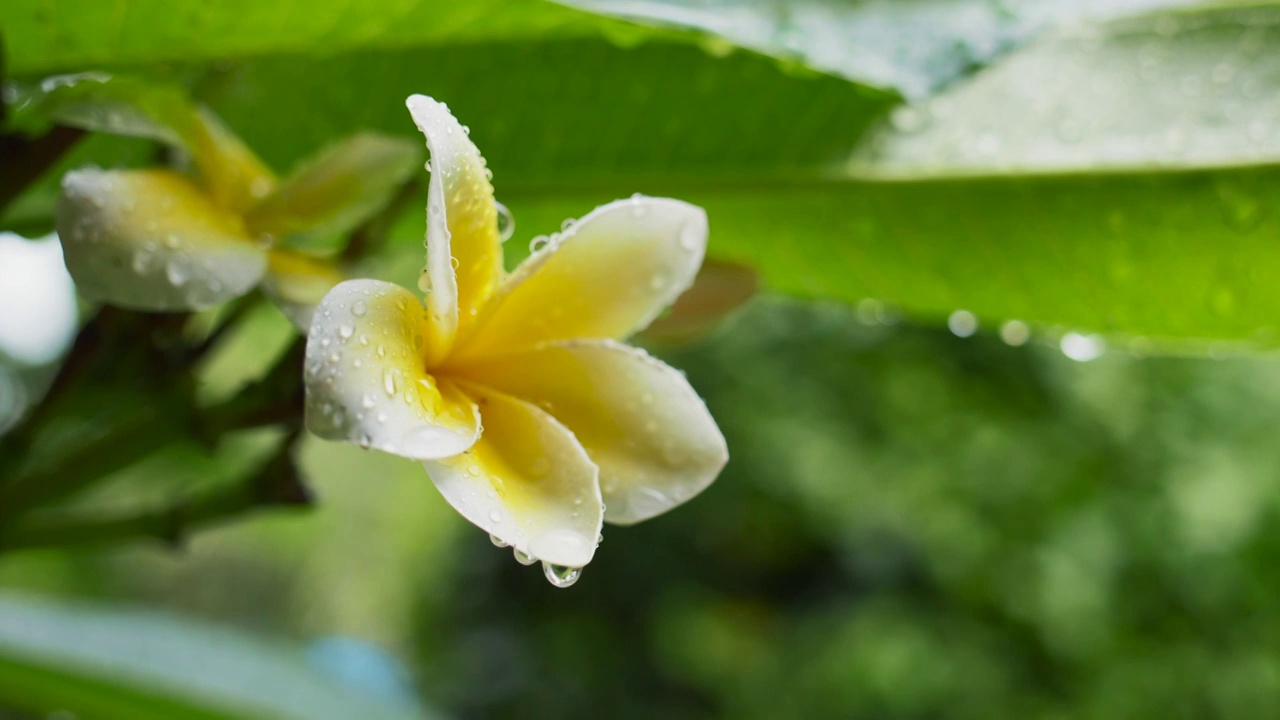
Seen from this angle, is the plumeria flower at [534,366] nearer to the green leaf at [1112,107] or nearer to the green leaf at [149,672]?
the green leaf at [1112,107]

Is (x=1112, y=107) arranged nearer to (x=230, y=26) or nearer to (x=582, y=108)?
(x=582, y=108)

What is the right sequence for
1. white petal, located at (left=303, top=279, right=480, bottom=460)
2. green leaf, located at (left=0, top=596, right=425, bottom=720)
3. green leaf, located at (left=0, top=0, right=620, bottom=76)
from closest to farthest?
white petal, located at (left=303, top=279, right=480, bottom=460)
green leaf, located at (left=0, top=0, right=620, bottom=76)
green leaf, located at (left=0, top=596, right=425, bottom=720)

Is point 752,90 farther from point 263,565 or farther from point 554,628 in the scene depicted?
point 263,565

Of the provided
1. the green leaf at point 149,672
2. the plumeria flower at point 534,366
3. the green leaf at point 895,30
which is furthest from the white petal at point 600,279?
the green leaf at point 149,672

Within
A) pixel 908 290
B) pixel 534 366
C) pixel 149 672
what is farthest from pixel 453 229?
pixel 149 672

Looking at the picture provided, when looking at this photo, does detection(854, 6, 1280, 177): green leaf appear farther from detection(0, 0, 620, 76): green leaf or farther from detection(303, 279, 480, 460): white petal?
detection(303, 279, 480, 460): white petal

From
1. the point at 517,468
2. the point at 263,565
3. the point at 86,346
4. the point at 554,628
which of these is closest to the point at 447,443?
the point at 517,468

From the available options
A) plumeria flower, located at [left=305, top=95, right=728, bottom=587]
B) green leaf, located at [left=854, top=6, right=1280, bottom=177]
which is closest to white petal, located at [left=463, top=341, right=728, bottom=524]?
plumeria flower, located at [left=305, top=95, right=728, bottom=587]
